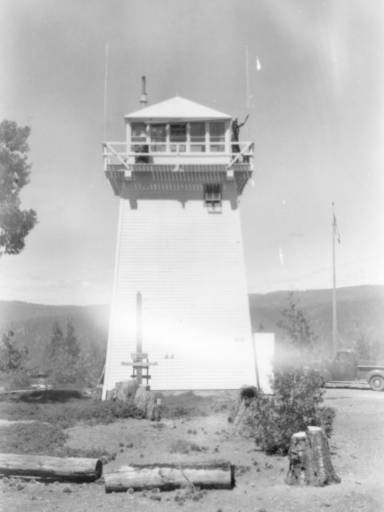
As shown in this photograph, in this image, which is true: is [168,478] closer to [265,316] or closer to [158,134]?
[158,134]

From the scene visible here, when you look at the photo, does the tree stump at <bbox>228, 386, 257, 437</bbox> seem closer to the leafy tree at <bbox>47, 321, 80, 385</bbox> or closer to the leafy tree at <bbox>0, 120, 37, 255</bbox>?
the leafy tree at <bbox>0, 120, 37, 255</bbox>

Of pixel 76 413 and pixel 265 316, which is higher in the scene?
pixel 265 316

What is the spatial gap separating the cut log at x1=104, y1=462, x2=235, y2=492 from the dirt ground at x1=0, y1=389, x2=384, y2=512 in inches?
6.4

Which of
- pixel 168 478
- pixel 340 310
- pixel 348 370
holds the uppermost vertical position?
pixel 340 310

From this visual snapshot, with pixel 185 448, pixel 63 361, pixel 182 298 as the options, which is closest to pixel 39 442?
pixel 185 448

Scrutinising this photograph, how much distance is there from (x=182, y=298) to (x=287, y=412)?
11.2 meters

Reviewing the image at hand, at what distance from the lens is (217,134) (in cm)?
2533

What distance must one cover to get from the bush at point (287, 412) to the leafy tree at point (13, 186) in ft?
39.9

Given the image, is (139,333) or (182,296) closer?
(139,333)

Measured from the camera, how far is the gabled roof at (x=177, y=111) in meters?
24.9

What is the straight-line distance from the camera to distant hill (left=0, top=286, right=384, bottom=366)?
11955 centimetres

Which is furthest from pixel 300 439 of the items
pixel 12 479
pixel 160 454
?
pixel 12 479

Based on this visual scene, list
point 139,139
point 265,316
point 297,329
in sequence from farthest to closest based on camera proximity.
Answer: point 265,316
point 297,329
point 139,139

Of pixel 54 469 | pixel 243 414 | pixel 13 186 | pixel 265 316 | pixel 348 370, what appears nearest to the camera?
pixel 54 469
